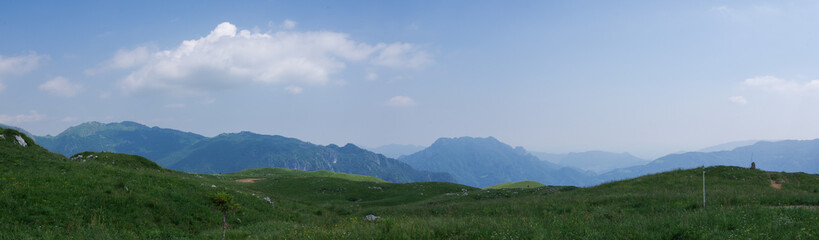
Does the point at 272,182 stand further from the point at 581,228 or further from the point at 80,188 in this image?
the point at 581,228

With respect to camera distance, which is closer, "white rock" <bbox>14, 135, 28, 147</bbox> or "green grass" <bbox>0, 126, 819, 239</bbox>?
"green grass" <bbox>0, 126, 819, 239</bbox>

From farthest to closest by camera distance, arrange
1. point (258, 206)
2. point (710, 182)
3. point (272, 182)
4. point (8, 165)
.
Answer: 1. point (272, 182)
2. point (710, 182)
3. point (258, 206)
4. point (8, 165)

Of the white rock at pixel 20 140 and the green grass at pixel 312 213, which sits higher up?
the white rock at pixel 20 140

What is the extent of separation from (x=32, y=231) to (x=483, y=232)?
1911 cm

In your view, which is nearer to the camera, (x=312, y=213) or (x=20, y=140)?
(x=312, y=213)

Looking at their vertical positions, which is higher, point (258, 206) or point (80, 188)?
point (80, 188)

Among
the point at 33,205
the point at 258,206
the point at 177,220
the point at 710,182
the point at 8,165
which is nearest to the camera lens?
the point at 33,205

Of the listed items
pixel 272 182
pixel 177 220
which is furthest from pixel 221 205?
pixel 272 182

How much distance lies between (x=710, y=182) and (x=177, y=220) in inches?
1895

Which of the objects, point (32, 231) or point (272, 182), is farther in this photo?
point (272, 182)

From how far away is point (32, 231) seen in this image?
622 inches

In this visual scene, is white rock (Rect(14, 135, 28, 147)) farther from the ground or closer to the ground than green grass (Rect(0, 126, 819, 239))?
farther from the ground

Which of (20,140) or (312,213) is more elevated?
(20,140)

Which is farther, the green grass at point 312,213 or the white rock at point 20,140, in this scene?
the white rock at point 20,140
